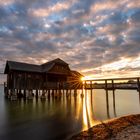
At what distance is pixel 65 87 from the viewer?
35.2 m

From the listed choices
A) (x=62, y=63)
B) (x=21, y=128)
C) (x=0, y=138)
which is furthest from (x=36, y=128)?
(x=62, y=63)

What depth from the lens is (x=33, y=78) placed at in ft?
110

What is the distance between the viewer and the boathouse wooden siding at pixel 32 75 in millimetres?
30881

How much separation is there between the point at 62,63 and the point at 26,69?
855cm

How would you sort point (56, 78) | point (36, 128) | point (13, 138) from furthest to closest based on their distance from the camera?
point (56, 78), point (36, 128), point (13, 138)

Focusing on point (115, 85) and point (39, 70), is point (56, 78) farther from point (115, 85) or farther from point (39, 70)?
point (115, 85)

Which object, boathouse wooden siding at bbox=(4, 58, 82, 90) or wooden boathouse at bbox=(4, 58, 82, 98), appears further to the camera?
wooden boathouse at bbox=(4, 58, 82, 98)

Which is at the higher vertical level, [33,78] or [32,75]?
[32,75]

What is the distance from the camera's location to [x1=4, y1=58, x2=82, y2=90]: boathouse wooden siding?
30.9m

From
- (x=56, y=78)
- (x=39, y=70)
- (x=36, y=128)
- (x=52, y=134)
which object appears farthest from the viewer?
(x=56, y=78)

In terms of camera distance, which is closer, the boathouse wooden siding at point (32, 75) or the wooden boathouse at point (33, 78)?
the boathouse wooden siding at point (32, 75)

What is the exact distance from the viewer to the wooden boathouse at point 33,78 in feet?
102

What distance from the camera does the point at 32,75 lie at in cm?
3341

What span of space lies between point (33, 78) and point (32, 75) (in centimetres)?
63
